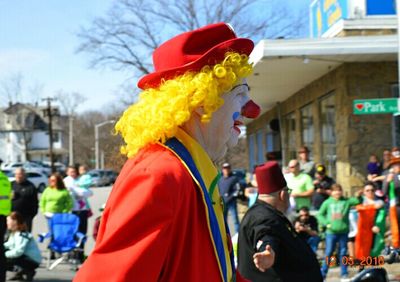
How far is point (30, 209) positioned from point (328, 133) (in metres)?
6.61

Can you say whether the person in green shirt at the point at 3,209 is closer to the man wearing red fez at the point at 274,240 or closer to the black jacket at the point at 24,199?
the black jacket at the point at 24,199

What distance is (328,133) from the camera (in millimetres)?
13594

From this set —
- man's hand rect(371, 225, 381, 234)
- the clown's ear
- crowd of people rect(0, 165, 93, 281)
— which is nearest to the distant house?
crowd of people rect(0, 165, 93, 281)

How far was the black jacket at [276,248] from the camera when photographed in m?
3.70

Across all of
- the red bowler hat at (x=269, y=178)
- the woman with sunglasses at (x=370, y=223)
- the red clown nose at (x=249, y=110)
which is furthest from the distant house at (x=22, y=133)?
the red clown nose at (x=249, y=110)

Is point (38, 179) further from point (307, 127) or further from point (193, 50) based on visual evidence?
point (193, 50)

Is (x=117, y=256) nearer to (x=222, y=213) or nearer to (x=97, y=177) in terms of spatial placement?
(x=222, y=213)

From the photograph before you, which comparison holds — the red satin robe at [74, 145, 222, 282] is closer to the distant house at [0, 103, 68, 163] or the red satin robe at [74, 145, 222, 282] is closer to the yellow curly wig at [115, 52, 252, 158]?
the yellow curly wig at [115, 52, 252, 158]

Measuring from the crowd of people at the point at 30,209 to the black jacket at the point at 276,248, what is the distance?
4.68 metres

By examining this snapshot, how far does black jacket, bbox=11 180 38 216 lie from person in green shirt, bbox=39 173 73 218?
38 cm

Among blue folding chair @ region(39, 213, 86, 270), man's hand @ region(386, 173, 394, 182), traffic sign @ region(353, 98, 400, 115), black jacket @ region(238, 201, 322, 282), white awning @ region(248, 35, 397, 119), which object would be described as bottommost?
blue folding chair @ region(39, 213, 86, 270)

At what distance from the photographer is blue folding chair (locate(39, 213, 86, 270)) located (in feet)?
32.6

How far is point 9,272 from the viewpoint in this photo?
31.4 feet

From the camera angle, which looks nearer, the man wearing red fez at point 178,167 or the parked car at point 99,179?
the man wearing red fez at point 178,167
